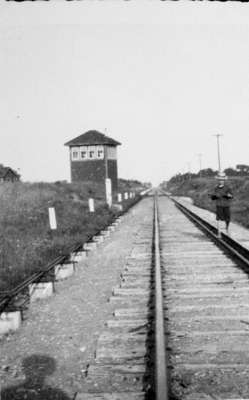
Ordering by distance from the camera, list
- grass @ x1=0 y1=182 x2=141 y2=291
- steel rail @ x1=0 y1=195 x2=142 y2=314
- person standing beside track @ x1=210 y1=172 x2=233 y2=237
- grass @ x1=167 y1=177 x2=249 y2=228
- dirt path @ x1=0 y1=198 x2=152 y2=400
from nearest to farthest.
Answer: dirt path @ x1=0 y1=198 x2=152 y2=400 < steel rail @ x1=0 y1=195 x2=142 y2=314 < grass @ x1=0 y1=182 x2=141 y2=291 < person standing beside track @ x1=210 y1=172 x2=233 y2=237 < grass @ x1=167 y1=177 x2=249 y2=228

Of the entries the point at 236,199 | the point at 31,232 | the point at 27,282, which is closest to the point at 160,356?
the point at 27,282

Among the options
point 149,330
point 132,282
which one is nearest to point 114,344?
point 149,330

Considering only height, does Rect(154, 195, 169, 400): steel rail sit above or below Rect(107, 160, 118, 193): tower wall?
below

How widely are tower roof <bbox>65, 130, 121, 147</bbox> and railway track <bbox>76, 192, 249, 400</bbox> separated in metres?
44.6

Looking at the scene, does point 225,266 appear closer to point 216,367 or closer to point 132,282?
point 132,282

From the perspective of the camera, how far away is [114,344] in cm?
475

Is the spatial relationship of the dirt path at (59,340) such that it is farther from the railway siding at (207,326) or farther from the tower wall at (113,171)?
the tower wall at (113,171)

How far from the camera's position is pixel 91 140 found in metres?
53.0

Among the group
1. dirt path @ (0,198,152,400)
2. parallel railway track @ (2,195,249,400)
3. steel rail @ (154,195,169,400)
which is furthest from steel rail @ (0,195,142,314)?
steel rail @ (154,195,169,400)

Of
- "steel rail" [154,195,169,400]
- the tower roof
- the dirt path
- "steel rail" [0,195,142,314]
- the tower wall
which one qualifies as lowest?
the dirt path

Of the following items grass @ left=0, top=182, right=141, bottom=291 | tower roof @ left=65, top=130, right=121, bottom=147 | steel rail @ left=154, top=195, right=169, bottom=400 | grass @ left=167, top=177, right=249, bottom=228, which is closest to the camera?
steel rail @ left=154, top=195, right=169, bottom=400

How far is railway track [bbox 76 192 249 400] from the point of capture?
3684 millimetres

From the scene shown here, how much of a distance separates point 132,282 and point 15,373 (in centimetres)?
375

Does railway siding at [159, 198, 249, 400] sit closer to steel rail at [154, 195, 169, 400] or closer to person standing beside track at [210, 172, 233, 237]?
steel rail at [154, 195, 169, 400]
